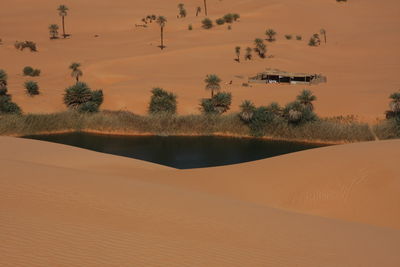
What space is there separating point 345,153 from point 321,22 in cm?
6757

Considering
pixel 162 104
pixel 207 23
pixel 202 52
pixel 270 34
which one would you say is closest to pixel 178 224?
pixel 162 104

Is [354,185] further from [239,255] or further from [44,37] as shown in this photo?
[44,37]

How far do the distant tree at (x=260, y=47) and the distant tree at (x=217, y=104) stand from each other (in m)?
20.5

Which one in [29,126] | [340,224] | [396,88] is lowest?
[340,224]

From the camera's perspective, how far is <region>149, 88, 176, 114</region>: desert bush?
41062 millimetres

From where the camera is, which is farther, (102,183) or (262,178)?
(262,178)

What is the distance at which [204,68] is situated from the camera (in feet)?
185

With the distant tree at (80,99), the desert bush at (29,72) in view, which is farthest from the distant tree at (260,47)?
the desert bush at (29,72)

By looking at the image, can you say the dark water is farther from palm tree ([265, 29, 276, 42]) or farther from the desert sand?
palm tree ([265, 29, 276, 42])

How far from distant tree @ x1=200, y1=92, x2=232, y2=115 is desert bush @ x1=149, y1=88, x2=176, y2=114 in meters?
2.86

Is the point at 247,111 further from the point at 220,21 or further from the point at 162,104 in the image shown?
the point at 220,21

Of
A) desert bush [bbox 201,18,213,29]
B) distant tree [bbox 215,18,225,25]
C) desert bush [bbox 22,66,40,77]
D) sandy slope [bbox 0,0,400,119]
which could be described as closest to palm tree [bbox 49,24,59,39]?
sandy slope [bbox 0,0,400,119]

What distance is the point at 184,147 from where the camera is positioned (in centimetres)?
3550

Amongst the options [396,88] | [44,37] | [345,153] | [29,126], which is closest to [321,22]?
[396,88]
